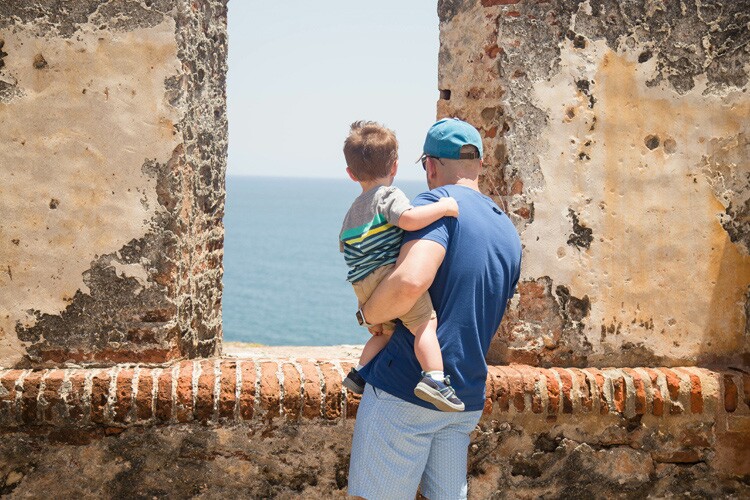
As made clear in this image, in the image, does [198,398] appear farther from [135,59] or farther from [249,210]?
[249,210]

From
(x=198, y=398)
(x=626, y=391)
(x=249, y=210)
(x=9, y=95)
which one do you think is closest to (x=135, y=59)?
(x=9, y=95)

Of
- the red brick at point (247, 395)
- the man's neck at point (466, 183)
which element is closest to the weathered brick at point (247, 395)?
the red brick at point (247, 395)

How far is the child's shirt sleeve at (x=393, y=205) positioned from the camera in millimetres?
3129

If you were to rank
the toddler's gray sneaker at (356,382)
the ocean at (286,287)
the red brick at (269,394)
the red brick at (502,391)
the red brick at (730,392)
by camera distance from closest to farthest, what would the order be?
1. the toddler's gray sneaker at (356,382)
2. the red brick at (269,394)
3. the red brick at (502,391)
4. the red brick at (730,392)
5. the ocean at (286,287)

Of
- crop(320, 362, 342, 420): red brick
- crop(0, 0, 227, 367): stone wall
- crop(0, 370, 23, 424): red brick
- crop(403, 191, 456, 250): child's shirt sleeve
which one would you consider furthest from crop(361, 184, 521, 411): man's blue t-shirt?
crop(0, 370, 23, 424): red brick

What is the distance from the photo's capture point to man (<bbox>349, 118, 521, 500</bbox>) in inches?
121

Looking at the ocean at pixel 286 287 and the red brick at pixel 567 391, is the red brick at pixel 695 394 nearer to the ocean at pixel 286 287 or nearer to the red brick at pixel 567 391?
the red brick at pixel 567 391

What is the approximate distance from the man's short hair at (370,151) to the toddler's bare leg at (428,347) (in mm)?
569

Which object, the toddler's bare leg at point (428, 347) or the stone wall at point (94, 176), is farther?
the stone wall at point (94, 176)

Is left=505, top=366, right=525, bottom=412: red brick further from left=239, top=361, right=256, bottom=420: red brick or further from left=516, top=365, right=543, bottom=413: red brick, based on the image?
left=239, top=361, right=256, bottom=420: red brick

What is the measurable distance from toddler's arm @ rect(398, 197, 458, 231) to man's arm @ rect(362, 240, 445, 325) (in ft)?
0.19

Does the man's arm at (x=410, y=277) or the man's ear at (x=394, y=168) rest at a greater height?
the man's ear at (x=394, y=168)

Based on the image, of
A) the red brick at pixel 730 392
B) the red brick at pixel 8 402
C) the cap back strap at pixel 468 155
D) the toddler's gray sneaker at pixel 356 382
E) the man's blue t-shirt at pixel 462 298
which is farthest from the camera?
the red brick at pixel 730 392

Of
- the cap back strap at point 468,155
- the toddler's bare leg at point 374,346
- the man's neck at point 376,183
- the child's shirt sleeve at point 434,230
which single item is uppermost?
the cap back strap at point 468,155
